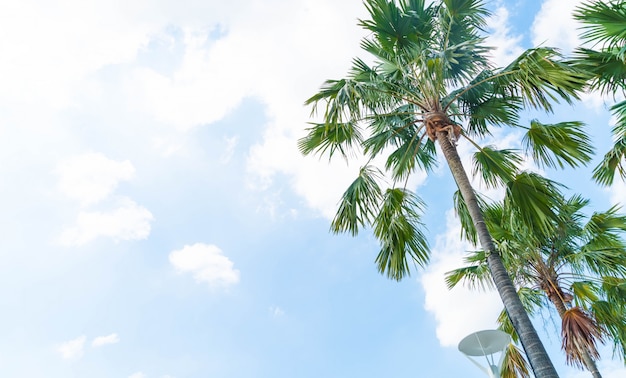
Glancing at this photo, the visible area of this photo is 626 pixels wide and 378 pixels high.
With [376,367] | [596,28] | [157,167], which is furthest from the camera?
[157,167]

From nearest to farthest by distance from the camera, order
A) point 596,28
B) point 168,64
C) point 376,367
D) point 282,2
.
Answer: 1. point 596,28
2. point 282,2
3. point 168,64
4. point 376,367

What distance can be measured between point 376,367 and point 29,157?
40.4ft

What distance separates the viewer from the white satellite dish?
4371mm

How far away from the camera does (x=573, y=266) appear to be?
8148 millimetres

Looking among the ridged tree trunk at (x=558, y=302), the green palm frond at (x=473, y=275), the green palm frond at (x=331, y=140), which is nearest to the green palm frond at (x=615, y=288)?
the ridged tree trunk at (x=558, y=302)

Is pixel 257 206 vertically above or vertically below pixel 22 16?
below

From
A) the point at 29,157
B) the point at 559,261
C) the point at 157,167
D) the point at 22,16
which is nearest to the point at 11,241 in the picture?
the point at 29,157

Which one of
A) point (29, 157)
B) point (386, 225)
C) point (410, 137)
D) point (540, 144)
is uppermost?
point (29, 157)

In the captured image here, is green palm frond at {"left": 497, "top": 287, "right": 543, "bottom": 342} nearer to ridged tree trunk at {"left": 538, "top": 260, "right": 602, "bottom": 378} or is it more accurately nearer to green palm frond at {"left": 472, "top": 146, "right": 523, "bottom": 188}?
ridged tree trunk at {"left": 538, "top": 260, "right": 602, "bottom": 378}

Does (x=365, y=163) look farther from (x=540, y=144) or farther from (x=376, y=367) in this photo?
(x=376, y=367)

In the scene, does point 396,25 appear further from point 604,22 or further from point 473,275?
point 473,275

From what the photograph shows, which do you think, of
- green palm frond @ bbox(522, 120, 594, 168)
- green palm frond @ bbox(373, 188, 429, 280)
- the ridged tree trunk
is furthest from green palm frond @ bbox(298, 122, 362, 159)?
the ridged tree trunk

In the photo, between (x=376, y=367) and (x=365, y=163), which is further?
(x=376, y=367)

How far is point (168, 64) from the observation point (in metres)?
12.9
